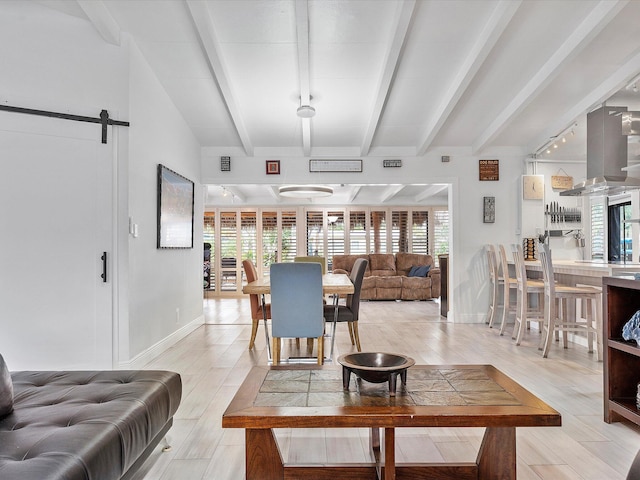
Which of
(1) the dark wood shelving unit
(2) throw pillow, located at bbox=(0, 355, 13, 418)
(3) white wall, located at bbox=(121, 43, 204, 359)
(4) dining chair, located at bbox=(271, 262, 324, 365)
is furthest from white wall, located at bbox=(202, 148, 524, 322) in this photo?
(2) throw pillow, located at bbox=(0, 355, 13, 418)

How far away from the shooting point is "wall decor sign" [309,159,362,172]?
6.07m

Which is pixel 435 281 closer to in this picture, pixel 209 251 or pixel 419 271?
pixel 419 271

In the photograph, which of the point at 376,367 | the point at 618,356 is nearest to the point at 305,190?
the point at 618,356

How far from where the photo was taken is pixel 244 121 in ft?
17.0

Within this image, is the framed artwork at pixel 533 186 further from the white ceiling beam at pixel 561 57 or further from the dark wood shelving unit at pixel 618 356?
the dark wood shelving unit at pixel 618 356

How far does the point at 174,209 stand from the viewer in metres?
4.68

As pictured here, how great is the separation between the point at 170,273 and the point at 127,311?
1144mm

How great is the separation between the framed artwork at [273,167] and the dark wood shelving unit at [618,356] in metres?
4.43

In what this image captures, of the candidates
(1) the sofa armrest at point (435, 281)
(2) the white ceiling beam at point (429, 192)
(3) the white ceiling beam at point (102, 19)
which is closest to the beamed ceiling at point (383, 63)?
(3) the white ceiling beam at point (102, 19)

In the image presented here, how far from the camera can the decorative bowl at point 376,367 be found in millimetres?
1509

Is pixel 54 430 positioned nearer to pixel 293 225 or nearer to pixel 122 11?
pixel 122 11

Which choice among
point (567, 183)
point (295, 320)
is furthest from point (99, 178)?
point (567, 183)

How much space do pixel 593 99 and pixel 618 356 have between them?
10.6ft

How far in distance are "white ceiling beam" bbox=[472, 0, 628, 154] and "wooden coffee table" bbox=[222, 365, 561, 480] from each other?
287 cm
